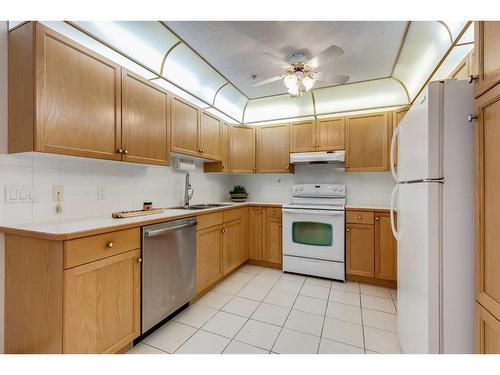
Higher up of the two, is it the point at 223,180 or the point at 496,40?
the point at 496,40

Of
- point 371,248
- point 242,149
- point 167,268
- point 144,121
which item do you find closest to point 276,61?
point 242,149

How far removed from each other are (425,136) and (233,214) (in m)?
2.28

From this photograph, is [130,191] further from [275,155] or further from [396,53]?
[396,53]

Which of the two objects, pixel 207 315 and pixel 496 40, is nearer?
pixel 496 40

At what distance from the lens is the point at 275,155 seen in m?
3.59

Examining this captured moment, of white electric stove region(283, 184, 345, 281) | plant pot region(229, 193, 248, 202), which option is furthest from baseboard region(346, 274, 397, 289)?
plant pot region(229, 193, 248, 202)

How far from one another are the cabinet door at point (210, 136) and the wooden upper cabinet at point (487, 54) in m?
2.40

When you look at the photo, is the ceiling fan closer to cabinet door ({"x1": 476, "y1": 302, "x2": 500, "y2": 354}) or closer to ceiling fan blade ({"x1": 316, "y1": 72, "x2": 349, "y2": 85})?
ceiling fan blade ({"x1": 316, "y1": 72, "x2": 349, "y2": 85})

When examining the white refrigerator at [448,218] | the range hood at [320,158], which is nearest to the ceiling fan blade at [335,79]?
the range hood at [320,158]

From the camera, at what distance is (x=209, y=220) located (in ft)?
8.28

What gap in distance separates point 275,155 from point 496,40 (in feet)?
9.07
